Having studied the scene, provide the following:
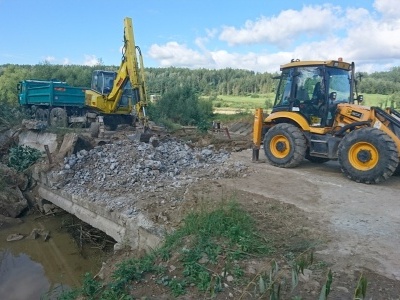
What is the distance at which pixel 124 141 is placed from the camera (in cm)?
1072

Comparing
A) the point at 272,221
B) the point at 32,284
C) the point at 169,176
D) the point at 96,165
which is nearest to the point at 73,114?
the point at 96,165

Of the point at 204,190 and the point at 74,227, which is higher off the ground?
the point at 204,190

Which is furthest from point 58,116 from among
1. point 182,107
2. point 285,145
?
point 182,107

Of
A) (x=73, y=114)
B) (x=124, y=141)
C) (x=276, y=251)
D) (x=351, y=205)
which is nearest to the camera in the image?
(x=276, y=251)

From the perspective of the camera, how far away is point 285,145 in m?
9.11

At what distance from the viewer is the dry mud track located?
14.6 ft

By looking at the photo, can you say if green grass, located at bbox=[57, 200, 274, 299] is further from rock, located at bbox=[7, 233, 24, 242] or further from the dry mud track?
rock, located at bbox=[7, 233, 24, 242]

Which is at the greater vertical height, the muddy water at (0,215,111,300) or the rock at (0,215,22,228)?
the rock at (0,215,22,228)

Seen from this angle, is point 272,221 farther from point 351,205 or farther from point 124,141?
point 124,141

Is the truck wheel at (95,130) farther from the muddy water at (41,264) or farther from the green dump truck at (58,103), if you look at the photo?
the muddy water at (41,264)

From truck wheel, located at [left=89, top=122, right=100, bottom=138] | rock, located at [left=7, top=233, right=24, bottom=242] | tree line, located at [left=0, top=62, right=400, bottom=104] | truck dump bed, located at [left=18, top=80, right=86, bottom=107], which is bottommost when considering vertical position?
rock, located at [left=7, top=233, right=24, bottom=242]

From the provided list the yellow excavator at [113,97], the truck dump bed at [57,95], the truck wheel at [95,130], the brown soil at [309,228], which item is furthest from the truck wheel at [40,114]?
the brown soil at [309,228]

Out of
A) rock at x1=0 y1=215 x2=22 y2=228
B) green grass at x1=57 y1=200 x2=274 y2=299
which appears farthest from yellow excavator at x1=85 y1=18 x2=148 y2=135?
green grass at x1=57 y1=200 x2=274 y2=299

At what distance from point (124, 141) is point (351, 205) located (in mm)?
6472
